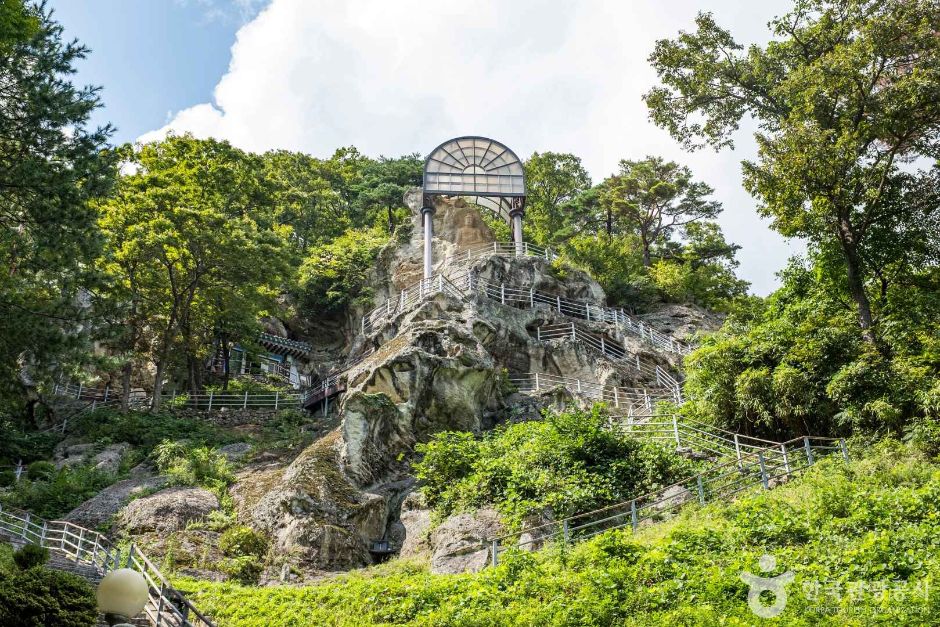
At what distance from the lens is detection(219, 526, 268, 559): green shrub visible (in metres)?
17.8

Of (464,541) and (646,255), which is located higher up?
(646,255)

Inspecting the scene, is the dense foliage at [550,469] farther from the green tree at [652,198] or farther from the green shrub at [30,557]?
the green tree at [652,198]

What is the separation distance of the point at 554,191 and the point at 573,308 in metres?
16.7

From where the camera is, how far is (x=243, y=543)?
1798cm

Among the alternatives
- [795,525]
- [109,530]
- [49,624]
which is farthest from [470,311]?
[49,624]

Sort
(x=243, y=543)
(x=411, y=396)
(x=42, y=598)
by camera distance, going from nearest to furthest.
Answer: (x=42, y=598), (x=243, y=543), (x=411, y=396)

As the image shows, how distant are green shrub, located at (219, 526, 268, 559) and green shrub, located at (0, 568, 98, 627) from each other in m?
6.27

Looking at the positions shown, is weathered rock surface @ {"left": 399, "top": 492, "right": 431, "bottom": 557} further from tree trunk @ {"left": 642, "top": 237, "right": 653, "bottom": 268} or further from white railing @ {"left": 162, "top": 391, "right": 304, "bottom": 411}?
tree trunk @ {"left": 642, "top": 237, "right": 653, "bottom": 268}

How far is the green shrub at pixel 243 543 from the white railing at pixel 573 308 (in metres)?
15.9

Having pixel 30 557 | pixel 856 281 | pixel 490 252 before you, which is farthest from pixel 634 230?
pixel 30 557

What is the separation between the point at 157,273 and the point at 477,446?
15.5m

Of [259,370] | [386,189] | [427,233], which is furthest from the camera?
[386,189]

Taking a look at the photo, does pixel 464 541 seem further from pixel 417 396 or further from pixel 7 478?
pixel 7 478

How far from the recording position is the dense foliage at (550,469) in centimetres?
1741
